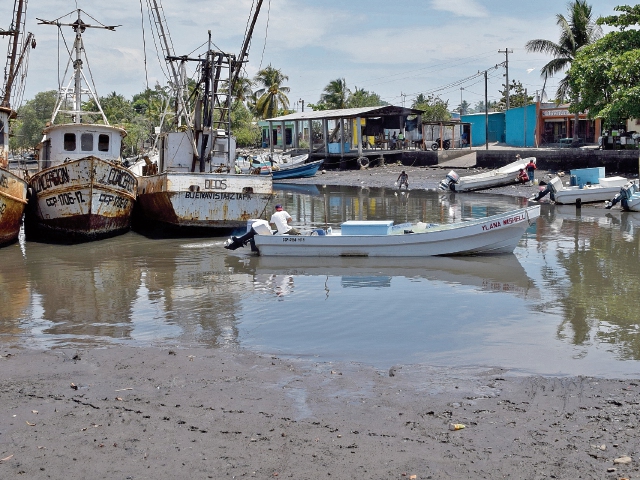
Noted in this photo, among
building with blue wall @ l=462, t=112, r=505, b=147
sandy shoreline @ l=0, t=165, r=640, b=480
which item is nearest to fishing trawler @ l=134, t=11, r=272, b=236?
sandy shoreline @ l=0, t=165, r=640, b=480

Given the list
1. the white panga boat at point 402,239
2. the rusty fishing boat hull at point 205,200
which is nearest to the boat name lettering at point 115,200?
the rusty fishing boat hull at point 205,200

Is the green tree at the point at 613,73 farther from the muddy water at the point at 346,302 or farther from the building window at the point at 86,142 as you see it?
the building window at the point at 86,142

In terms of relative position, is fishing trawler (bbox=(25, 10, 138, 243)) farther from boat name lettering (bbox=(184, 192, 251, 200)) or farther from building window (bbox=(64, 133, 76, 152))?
boat name lettering (bbox=(184, 192, 251, 200))

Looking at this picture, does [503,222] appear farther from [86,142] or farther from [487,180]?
[487,180]

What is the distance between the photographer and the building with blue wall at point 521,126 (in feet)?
173

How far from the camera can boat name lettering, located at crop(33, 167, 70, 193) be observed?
19.8 metres

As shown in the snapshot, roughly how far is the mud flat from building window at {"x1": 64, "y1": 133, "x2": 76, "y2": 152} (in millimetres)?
13903

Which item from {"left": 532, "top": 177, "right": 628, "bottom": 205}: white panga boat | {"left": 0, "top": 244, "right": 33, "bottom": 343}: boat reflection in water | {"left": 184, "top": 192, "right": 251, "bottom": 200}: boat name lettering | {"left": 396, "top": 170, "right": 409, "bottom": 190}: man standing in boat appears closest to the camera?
{"left": 0, "top": 244, "right": 33, "bottom": 343}: boat reflection in water

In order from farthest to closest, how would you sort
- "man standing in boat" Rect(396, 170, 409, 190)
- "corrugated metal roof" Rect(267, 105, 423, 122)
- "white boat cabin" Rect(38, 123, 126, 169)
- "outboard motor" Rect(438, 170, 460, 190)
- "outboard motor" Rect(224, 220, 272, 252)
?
"corrugated metal roof" Rect(267, 105, 423, 122) → "man standing in boat" Rect(396, 170, 409, 190) → "outboard motor" Rect(438, 170, 460, 190) → "white boat cabin" Rect(38, 123, 126, 169) → "outboard motor" Rect(224, 220, 272, 252)

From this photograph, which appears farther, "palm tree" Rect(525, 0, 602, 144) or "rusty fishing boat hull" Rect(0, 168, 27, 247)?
"palm tree" Rect(525, 0, 602, 144)

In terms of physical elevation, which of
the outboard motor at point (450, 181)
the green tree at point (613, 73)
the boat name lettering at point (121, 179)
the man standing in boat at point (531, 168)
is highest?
the green tree at point (613, 73)

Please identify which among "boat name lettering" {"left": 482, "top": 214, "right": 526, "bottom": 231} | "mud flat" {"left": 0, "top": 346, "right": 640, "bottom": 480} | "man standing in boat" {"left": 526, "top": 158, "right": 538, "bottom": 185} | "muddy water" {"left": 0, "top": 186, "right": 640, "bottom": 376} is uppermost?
"man standing in boat" {"left": 526, "top": 158, "right": 538, "bottom": 185}

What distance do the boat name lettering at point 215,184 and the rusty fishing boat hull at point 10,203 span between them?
486cm

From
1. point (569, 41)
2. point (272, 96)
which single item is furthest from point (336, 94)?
point (569, 41)
